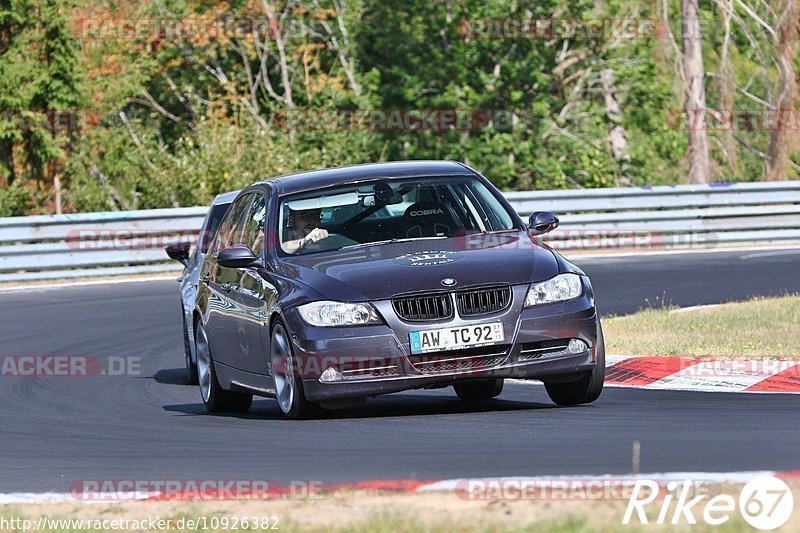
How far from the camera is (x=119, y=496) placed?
706 cm

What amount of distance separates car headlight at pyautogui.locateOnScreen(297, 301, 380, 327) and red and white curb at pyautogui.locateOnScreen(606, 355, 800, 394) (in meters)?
2.57

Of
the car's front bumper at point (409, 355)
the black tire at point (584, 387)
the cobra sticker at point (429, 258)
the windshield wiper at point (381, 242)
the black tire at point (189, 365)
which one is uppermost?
the cobra sticker at point (429, 258)

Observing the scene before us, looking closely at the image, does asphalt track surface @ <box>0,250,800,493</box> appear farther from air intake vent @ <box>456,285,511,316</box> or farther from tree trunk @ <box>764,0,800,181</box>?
tree trunk @ <box>764,0,800,181</box>

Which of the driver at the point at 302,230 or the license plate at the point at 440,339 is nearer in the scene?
the license plate at the point at 440,339

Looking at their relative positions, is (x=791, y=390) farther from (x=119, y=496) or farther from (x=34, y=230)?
(x=34, y=230)

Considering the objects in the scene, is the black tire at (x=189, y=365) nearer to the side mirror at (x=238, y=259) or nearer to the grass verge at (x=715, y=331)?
the side mirror at (x=238, y=259)

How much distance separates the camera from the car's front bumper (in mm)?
9125

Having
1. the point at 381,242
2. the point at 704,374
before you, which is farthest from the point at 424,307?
the point at 704,374

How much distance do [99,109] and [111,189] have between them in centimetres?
360

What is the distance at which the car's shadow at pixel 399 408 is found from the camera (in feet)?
32.3

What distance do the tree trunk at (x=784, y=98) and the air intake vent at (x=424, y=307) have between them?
24.3 m

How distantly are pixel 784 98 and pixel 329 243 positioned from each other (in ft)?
78.4

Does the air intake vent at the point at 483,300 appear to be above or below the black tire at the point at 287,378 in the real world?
above

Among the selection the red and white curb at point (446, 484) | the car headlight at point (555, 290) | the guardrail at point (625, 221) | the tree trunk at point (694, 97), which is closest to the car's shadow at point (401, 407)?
the car headlight at point (555, 290)
